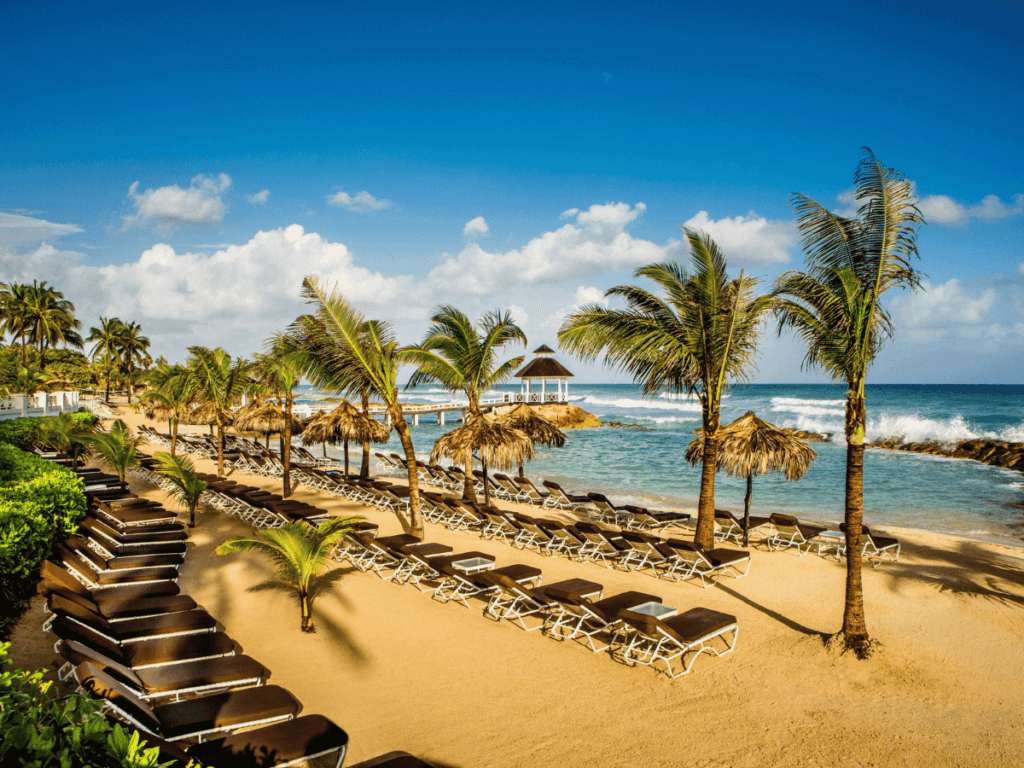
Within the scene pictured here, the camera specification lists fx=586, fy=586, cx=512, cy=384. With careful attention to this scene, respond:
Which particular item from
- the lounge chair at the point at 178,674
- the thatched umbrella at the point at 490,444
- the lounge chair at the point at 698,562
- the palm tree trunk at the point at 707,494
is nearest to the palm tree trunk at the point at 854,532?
the lounge chair at the point at 698,562

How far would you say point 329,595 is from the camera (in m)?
7.46

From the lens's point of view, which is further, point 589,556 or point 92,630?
point 589,556

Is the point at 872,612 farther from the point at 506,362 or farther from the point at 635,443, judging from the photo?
the point at 635,443

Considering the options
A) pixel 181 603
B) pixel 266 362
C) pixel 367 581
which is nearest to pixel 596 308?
pixel 367 581

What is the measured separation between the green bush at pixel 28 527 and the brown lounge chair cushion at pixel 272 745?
2.49 meters

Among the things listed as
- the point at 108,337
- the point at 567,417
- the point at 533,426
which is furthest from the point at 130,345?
the point at 533,426

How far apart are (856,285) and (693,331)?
315cm

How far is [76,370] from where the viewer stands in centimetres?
5069

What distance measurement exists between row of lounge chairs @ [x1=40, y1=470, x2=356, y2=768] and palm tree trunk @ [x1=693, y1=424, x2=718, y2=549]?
658 cm

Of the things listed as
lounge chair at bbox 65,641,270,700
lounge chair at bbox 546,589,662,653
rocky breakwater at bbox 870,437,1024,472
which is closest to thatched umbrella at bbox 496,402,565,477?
lounge chair at bbox 546,589,662,653

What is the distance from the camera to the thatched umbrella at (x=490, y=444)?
38.0 ft

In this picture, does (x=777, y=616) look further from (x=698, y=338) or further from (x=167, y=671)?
A: (x=167, y=671)

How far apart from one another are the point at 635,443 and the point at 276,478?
951 inches

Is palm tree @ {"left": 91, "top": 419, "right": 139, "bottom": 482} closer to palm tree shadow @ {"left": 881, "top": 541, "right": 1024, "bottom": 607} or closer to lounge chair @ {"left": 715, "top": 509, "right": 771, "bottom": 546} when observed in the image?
lounge chair @ {"left": 715, "top": 509, "right": 771, "bottom": 546}
